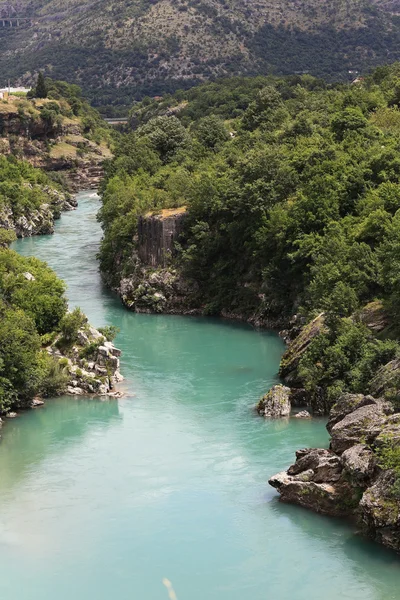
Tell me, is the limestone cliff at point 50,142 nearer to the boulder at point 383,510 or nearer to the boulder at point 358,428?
the boulder at point 358,428

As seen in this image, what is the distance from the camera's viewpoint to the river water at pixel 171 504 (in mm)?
34000

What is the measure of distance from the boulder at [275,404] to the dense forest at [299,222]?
125 cm

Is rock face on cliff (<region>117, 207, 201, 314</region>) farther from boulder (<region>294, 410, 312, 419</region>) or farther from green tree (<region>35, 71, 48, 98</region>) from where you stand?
green tree (<region>35, 71, 48, 98</region>)

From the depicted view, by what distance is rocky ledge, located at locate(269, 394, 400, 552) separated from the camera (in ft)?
113

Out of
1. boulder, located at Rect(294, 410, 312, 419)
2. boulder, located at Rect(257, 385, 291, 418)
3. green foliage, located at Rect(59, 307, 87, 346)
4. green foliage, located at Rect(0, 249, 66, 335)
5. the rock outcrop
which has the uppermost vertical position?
green foliage, located at Rect(0, 249, 66, 335)

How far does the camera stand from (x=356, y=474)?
36062 millimetres

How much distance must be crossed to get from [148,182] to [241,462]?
1710 inches

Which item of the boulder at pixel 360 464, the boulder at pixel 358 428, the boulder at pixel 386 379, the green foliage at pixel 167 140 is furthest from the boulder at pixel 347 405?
the green foliage at pixel 167 140

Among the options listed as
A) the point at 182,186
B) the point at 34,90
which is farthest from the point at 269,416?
the point at 34,90

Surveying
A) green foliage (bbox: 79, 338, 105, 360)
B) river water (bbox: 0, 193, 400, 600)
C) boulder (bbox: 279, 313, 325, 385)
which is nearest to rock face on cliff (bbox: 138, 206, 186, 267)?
river water (bbox: 0, 193, 400, 600)

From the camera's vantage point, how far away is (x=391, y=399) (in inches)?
1574

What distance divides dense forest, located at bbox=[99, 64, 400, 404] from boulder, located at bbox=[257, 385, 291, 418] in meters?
1.25

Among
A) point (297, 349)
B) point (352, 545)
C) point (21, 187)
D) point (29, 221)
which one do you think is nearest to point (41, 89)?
point (21, 187)

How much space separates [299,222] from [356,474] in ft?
102
